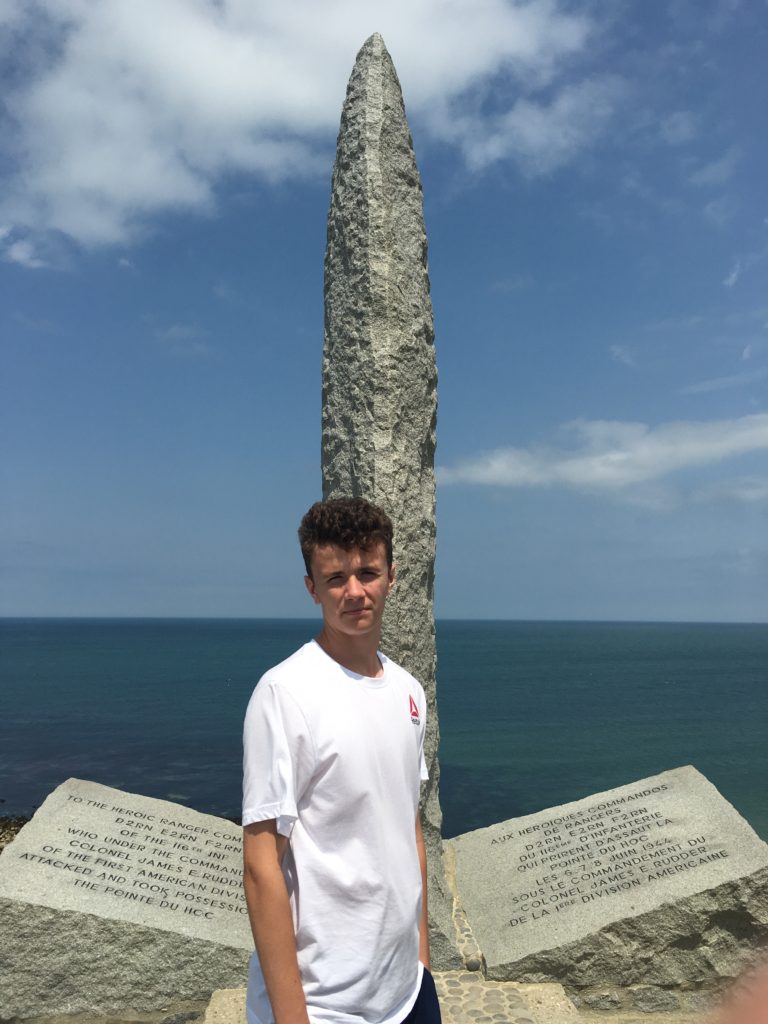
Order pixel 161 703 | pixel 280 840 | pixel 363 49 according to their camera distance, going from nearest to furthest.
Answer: pixel 280 840 → pixel 363 49 → pixel 161 703

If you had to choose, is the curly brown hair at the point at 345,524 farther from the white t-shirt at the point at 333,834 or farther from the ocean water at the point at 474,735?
the ocean water at the point at 474,735

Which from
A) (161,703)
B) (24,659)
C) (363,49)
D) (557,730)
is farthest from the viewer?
(24,659)

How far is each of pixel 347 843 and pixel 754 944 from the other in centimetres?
404

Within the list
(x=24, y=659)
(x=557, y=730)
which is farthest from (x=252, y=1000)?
(x=24, y=659)

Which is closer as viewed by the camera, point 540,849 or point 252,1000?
point 252,1000

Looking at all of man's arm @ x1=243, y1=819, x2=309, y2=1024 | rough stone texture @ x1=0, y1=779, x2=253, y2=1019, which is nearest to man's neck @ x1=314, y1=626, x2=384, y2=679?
man's arm @ x1=243, y1=819, x2=309, y2=1024

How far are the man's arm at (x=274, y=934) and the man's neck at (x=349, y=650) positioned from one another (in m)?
0.44

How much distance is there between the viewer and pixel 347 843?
1.92m

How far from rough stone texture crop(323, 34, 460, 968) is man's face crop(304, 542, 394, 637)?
8.85 feet

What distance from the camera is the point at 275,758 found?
185 cm

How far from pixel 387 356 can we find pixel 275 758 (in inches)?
137

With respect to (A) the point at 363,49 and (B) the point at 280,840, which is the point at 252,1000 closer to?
(B) the point at 280,840

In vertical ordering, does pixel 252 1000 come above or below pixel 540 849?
above

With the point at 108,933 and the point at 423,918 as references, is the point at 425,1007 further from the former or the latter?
the point at 108,933
